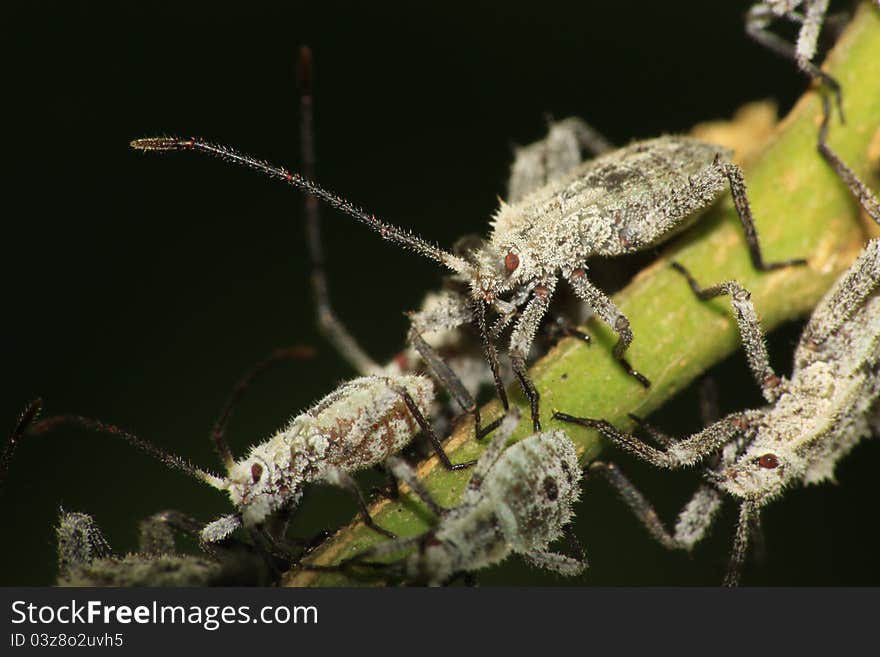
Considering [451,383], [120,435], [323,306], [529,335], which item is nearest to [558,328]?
[529,335]

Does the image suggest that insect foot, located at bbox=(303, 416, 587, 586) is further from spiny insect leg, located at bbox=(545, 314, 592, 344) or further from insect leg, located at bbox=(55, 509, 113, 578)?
insect leg, located at bbox=(55, 509, 113, 578)

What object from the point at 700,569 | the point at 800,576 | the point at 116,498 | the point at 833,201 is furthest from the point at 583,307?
the point at 116,498

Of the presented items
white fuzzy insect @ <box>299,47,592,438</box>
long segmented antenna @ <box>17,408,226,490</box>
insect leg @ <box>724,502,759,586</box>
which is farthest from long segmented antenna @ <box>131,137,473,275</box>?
insect leg @ <box>724,502,759,586</box>

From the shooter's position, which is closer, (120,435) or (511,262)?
(120,435)

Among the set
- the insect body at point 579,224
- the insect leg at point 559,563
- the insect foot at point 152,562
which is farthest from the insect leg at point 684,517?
the insect foot at point 152,562

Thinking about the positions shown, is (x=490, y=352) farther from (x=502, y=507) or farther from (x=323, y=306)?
(x=323, y=306)

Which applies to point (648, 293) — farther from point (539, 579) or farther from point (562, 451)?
point (539, 579)
